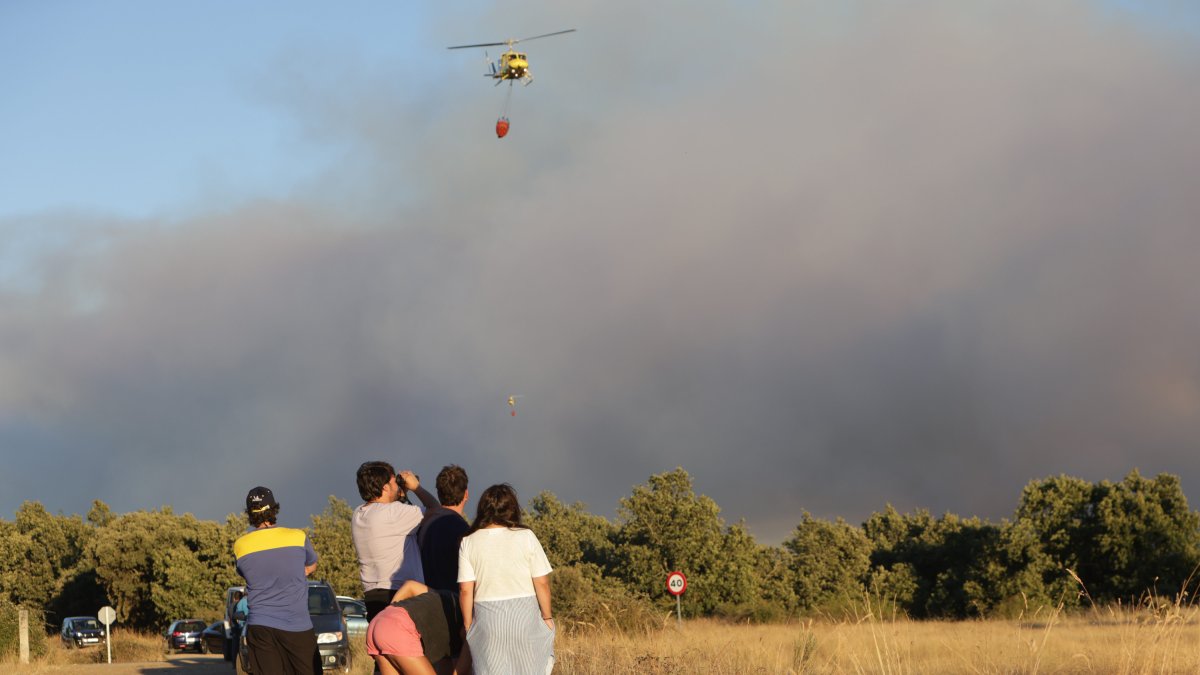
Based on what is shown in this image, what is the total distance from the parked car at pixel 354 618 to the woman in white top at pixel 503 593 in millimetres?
21636

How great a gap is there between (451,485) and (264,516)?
1.45 metres

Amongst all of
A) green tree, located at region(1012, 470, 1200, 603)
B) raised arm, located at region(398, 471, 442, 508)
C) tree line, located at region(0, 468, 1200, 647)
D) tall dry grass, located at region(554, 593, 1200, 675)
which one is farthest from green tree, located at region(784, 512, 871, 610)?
raised arm, located at region(398, 471, 442, 508)

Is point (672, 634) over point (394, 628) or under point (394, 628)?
under

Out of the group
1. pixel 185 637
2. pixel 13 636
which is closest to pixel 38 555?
pixel 185 637

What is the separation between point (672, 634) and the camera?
2105cm

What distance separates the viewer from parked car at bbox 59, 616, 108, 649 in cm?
4791

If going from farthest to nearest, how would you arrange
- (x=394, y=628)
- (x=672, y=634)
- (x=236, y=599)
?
(x=236, y=599) < (x=672, y=634) < (x=394, y=628)

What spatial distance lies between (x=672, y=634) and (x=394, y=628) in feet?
47.8

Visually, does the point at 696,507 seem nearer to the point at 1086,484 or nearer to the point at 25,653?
the point at 1086,484

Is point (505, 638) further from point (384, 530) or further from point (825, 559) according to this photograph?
point (825, 559)

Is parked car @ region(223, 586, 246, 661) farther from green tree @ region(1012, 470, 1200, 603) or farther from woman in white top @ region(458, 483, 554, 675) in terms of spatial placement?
green tree @ region(1012, 470, 1200, 603)

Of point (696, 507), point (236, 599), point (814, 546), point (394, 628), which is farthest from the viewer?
point (814, 546)

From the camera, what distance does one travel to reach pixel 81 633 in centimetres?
4872

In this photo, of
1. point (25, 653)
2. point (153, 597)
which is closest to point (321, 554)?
point (153, 597)
